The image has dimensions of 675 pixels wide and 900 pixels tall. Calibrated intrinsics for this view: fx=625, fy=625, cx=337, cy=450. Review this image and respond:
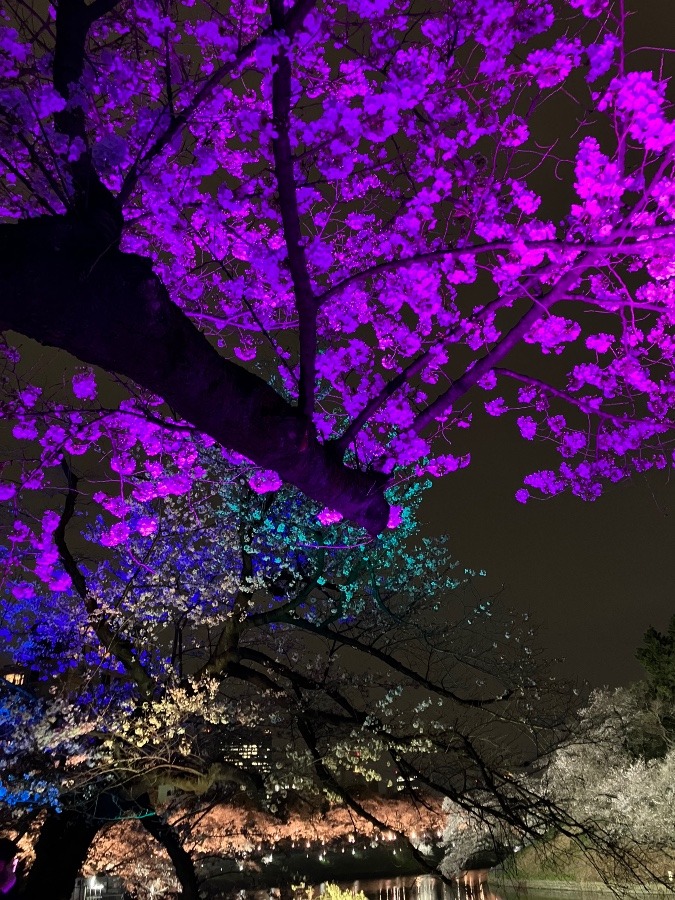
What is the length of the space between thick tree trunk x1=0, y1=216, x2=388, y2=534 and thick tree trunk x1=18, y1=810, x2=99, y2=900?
24.6 ft

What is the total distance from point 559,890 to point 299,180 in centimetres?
2210

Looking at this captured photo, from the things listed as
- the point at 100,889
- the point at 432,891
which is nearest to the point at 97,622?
the point at 100,889

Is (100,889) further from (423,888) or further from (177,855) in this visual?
(423,888)

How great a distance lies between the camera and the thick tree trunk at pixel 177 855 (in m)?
8.84

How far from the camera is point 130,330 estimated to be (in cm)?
309

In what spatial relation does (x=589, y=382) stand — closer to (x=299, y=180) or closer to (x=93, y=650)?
(x=299, y=180)

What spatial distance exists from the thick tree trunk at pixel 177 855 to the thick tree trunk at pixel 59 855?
2.70ft

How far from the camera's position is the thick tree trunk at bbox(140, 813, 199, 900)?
29.0 feet

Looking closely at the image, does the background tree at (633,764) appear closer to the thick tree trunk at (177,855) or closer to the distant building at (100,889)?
the thick tree trunk at (177,855)

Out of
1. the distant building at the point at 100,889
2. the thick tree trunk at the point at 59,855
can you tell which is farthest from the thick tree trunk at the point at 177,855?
the distant building at the point at 100,889

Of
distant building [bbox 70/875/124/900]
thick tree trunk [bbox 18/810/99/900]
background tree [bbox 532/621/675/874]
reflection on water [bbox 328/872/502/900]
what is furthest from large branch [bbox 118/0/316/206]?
reflection on water [bbox 328/872/502/900]

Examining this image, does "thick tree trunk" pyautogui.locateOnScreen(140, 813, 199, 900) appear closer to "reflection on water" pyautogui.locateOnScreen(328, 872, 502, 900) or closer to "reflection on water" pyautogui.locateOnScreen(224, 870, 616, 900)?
"reflection on water" pyautogui.locateOnScreen(224, 870, 616, 900)

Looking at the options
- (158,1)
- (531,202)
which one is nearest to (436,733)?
(531,202)

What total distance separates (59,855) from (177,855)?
5.34 feet
